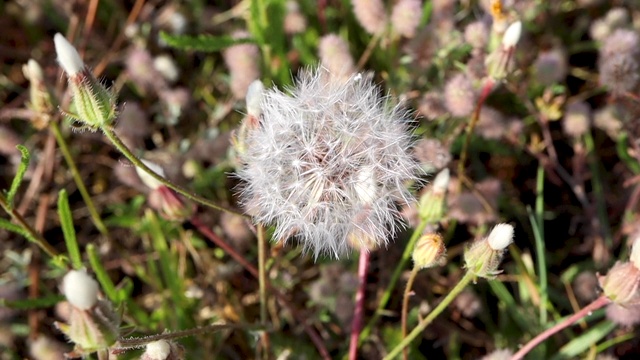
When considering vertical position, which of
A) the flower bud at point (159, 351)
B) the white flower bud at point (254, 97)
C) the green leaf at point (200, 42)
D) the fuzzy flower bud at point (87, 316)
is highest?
the green leaf at point (200, 42)

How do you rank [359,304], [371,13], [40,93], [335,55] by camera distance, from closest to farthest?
[359,304] → [40,93] → [335,55] → [371,13]

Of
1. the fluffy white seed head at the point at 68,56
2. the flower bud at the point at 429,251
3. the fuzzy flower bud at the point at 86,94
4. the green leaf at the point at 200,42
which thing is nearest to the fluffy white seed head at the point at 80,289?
the fuzzy flower bud at the point at 86,94

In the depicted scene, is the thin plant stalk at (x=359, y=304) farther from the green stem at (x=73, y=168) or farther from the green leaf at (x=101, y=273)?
the green stem at (x=73, y=168)

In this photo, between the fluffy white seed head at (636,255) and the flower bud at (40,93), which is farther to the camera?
the flower bud at (40,93)

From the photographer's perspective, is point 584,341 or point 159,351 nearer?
point 159,351

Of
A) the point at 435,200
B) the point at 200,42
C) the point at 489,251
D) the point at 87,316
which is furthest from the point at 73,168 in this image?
the point at 489,251

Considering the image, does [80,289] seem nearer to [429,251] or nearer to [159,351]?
[159,351]
